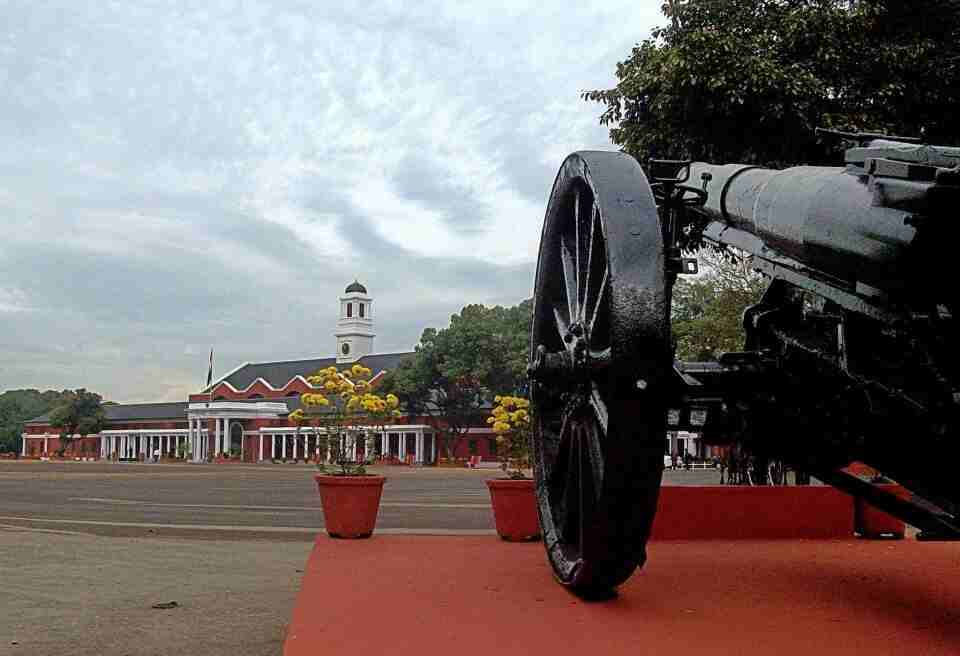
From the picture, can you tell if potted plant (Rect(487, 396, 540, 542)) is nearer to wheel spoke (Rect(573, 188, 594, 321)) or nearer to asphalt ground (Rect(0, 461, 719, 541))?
wheel spoke (Rect(573, 188, 594, 321))

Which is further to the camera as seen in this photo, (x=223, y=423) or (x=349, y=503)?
(x=223, y=423)

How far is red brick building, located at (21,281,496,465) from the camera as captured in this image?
2990 inches

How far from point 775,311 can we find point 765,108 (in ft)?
17.4

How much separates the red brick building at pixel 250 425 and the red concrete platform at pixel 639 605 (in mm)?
63648

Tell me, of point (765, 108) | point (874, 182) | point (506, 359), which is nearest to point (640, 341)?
point (874, 182)

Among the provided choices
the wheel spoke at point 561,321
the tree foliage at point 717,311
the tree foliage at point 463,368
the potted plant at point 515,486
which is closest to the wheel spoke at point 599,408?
the wheel spoke at point 561,321

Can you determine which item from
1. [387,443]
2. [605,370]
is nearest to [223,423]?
[387,443]

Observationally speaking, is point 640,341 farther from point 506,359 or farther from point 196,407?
point 196,407

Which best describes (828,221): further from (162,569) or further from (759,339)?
(162,569)

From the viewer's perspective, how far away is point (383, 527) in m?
12.7

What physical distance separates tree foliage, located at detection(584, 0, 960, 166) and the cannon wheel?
5.21 m

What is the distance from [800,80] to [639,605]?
658 centimetres

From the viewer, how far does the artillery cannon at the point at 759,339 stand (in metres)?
3.25

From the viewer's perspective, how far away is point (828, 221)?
11.5 feet
